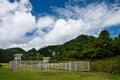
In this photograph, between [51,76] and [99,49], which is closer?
[51,76]

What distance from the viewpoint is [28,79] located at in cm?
2234

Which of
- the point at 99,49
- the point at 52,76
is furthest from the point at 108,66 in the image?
the point at 52,76

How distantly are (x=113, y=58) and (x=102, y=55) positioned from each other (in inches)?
89.9

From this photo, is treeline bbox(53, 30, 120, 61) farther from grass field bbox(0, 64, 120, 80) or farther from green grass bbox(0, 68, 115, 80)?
green grass bbox(0, 68, 115, 80)

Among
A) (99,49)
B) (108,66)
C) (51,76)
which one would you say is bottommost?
(51,76)

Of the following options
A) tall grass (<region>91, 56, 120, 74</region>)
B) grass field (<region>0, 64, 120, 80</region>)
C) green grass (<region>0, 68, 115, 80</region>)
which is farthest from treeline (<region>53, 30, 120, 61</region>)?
green grass (<region>0, 68, 115, 80</region>)

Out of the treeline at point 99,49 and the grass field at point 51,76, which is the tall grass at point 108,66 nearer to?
the treeline at point 99,49

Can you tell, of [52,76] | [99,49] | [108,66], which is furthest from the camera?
[99,49]

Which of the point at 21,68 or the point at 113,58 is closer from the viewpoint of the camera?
the point at 21,68

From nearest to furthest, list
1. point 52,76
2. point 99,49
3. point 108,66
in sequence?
point 52,76
point 108,66
point 99,49

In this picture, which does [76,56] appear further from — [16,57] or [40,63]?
[16,57]

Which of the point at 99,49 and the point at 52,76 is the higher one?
the point at 99,49

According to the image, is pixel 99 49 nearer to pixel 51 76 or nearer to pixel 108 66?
pixel 108 66

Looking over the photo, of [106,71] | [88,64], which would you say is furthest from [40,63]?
[106,71]
